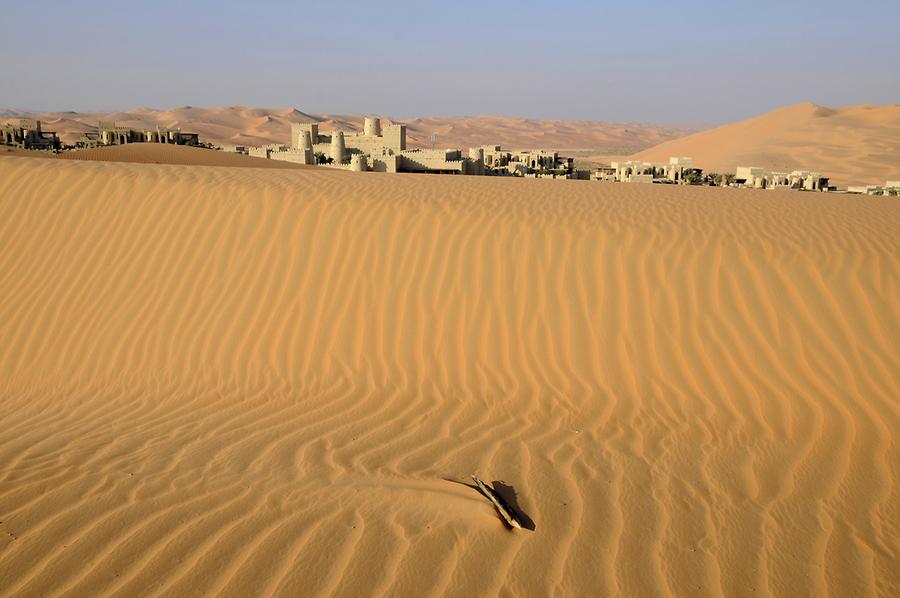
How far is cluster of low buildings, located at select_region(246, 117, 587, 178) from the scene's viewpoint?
71.6 ft

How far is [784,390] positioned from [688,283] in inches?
57.7

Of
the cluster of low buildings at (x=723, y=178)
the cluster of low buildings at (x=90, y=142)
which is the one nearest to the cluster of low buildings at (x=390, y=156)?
the cluster of low buildings at (x=723, y=178)

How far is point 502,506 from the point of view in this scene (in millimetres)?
2938

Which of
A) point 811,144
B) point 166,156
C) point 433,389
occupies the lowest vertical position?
point 433,389

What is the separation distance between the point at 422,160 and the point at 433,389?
1842 centimetres

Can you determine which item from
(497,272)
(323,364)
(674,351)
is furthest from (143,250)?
(674,351)

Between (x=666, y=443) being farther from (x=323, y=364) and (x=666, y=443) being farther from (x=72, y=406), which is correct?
(x=72, y=406)

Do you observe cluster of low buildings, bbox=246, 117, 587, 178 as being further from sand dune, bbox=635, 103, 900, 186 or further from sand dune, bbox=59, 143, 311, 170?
sand dune, bbox=635, 103, 900, 186

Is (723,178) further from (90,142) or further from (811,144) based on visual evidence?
(90,142)

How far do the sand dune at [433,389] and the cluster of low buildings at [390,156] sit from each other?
Answer: 1333 centimetres

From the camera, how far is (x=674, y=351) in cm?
499

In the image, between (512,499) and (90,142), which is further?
(90,142)

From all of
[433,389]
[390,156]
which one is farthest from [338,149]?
[433,389]

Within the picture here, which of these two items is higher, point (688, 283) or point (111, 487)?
point (688, 283)
